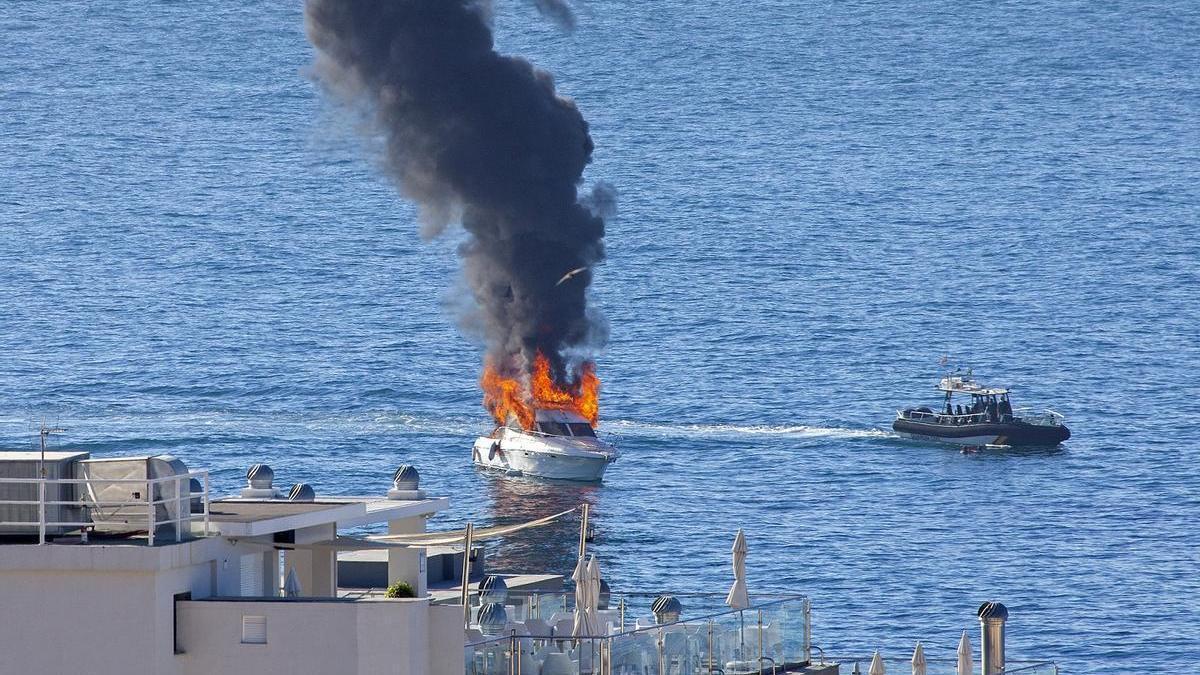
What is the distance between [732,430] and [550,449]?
84.5 ft

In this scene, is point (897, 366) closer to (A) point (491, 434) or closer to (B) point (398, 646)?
(A) point (491, 434)

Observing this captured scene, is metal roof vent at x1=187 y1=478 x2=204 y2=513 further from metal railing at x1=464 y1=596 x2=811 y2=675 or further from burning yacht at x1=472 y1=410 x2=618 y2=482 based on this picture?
burning yacht at x1=472 y1=410 x2=618 y2=482

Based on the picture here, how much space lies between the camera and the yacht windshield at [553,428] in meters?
156

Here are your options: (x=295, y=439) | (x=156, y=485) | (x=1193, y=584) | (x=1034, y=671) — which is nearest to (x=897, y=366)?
(x=295, y=439)

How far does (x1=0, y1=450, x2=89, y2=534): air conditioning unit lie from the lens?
1184 inches

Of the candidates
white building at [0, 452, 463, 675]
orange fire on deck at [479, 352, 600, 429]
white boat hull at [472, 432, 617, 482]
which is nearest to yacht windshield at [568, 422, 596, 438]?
white boat hull at [472, 432, 617, 482]

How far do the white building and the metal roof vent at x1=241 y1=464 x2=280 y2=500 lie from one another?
7418mm

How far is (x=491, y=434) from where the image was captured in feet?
537

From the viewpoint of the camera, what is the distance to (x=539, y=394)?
Answer: 163m

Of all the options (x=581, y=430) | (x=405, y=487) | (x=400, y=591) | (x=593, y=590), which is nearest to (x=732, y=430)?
(x=581, y=430)

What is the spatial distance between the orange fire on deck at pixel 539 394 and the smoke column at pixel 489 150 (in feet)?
2.90

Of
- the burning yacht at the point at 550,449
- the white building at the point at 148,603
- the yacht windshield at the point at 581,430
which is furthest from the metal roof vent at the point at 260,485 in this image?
the yacht windshield at the point at 581,430

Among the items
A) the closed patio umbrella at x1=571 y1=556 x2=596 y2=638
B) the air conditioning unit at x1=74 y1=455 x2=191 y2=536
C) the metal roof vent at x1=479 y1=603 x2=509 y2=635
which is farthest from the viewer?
the closed patio umbrella at x1=571 y1=556 x2=596 y2=638

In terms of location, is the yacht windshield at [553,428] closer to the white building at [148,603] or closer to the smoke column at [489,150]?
the smoke column at [489,150]
